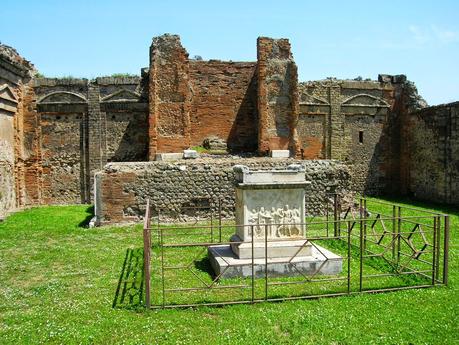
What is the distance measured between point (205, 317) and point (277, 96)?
13871mm

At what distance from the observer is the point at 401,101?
24.1 meters

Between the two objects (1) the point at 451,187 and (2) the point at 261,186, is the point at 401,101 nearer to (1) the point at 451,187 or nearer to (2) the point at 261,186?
(1) the point at 451,187

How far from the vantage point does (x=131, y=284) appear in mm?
8273

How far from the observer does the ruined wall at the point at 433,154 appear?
19453 millimetres

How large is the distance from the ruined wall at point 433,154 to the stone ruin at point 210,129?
5 cm

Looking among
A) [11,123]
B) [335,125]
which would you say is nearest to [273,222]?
[11,123]

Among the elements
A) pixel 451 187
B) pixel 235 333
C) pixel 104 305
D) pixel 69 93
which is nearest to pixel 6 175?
pixel 69 93

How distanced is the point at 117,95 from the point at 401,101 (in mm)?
15281

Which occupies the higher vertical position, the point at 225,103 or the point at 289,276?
the point at 225,103

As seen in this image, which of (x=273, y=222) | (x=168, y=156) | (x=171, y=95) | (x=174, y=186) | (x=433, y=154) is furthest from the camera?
(x=433, y=154)

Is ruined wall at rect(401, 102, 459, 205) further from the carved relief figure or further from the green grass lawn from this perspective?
the carved relief figure

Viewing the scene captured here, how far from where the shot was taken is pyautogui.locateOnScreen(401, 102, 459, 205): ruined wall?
63.8 ft

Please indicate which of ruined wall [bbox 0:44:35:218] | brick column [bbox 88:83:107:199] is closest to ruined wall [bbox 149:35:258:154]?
brick column [bbox 88:83:107:199]

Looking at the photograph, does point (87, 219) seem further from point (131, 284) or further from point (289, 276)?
point (289, 276)
